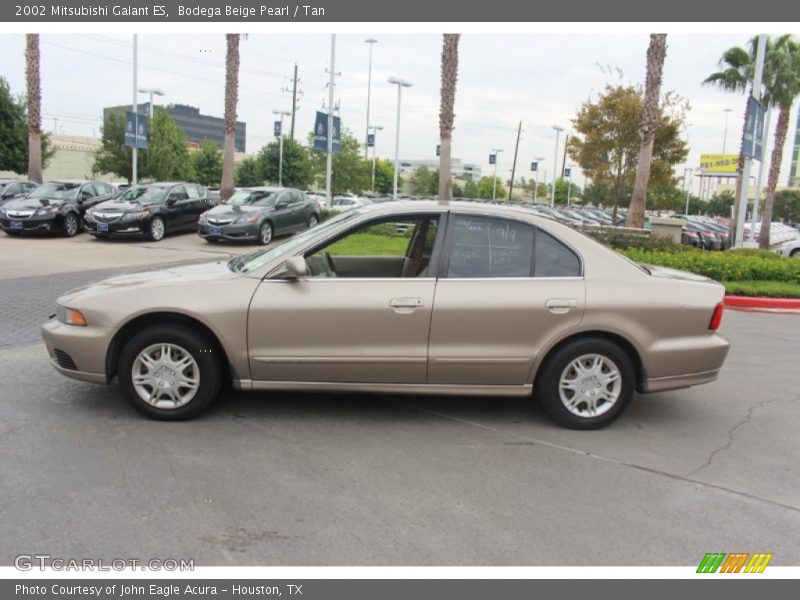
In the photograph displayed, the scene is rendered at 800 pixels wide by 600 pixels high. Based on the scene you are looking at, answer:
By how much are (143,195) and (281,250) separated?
15470 mm

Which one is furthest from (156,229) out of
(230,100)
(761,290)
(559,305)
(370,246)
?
(559,305)

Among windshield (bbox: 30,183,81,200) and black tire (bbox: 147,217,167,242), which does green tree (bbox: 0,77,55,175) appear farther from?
black tire (bbox: 147,217,167,242)

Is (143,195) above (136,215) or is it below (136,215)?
above

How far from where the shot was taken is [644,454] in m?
4.58

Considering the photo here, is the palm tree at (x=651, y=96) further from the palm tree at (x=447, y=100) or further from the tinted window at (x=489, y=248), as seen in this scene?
the tinted window at (x=489, y=248)

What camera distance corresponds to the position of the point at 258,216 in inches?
693

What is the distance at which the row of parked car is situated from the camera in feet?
57.1

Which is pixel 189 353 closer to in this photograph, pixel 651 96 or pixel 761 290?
pixel 761 290

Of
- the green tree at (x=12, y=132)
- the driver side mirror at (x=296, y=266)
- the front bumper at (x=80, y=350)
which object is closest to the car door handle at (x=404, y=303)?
the driver side mirror at (x=296, y=266)

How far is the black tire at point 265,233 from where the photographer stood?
1773 cm

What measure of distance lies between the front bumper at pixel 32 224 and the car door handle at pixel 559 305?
17.4 m

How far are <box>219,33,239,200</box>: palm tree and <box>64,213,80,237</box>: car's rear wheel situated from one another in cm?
585

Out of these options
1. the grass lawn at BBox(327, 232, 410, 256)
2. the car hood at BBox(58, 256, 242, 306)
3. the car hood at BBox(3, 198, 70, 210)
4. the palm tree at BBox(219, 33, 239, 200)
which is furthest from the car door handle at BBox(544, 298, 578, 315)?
the palm tree at BBox(219, 33, 239, 200)

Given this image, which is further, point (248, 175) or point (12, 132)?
point (248, 175)
